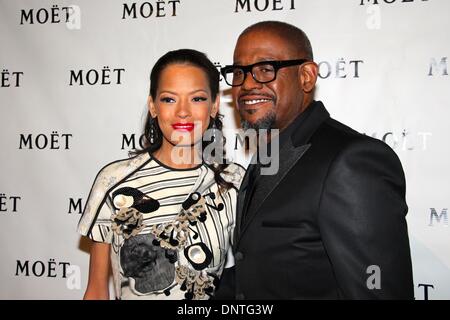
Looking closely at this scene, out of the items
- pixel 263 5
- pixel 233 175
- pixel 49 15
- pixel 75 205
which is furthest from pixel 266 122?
pixel 49 15

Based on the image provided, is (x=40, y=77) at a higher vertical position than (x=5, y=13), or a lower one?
lower

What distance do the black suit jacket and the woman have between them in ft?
0.55

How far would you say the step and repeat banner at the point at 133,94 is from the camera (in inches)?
71.9

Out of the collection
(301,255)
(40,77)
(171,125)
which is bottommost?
(301,255)

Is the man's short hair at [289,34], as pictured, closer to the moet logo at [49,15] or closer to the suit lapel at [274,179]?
the suit lapel at [274,179]

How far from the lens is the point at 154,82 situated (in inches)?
58.7

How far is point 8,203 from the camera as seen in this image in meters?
2.24

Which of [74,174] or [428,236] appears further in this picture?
[74,174]

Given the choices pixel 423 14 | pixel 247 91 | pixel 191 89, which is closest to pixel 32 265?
pixel 191 89

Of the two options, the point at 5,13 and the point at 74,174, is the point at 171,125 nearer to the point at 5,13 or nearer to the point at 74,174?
the point at 74,174

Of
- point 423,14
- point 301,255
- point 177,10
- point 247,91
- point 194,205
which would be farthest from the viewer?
point 177,10

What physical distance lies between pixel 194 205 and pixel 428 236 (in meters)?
1.07

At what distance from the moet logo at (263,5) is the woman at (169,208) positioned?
0.62 m

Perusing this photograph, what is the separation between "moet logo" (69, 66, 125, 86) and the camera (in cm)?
212
